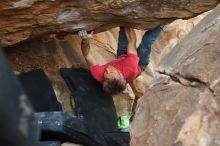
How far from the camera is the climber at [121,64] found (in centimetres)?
429

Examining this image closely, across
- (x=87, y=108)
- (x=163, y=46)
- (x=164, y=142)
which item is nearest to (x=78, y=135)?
(x=87, y=108)

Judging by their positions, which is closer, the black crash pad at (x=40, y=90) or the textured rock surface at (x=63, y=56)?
the black crash pad at (x=40, y=90)

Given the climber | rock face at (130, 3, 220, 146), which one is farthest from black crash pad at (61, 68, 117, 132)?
rock face at (130, 3, 220, 146)

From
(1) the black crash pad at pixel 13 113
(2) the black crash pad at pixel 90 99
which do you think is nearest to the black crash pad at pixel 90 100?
(2) the black crash pad at pixel 90 99

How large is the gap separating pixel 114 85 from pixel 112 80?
0.17 ft

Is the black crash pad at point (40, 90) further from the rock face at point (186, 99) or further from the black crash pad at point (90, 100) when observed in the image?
the rock face at point (186, 99)

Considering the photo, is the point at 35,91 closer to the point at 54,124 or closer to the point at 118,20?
the point at 54,124

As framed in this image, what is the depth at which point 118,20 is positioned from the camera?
4066mm

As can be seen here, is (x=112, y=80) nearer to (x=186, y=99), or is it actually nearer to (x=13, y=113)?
(x=186, y=99)

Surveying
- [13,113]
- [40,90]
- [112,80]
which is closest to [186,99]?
[13,113]

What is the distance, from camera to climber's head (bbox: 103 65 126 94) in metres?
4.26

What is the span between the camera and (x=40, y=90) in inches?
165

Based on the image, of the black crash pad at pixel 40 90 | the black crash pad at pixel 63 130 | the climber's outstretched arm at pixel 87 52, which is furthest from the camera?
the climber's outstretched arm at pixel 87 52

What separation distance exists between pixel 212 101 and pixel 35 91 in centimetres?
227
